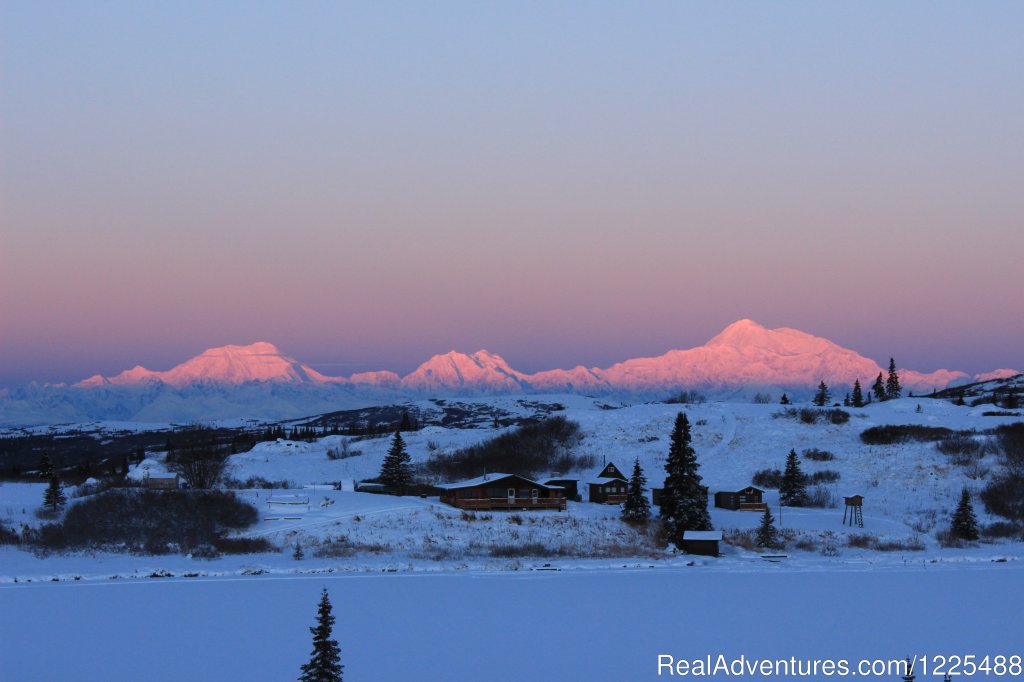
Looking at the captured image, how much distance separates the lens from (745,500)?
209 feet

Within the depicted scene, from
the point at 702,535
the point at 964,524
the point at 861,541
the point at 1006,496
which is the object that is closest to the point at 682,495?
the point at 702,535

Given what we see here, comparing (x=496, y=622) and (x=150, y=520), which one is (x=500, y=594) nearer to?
(x=496, y=622)

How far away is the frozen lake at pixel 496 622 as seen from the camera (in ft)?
82.6

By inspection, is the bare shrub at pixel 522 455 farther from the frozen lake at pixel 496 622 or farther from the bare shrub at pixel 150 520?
the frozen lake at pixel 496 622

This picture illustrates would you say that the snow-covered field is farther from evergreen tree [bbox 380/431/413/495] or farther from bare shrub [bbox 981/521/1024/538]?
evergreen tree [bbox 380/431/413/495]

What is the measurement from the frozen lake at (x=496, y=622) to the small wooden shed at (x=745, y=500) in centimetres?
2241

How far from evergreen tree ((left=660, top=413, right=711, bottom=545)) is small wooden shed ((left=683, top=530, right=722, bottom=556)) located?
87 centimetres

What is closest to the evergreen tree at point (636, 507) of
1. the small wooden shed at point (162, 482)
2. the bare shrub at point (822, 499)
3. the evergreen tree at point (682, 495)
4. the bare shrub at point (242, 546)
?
the evergreen tree at point (682, 495)

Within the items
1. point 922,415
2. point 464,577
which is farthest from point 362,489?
point 922,415

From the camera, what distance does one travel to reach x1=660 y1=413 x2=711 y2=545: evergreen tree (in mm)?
50594

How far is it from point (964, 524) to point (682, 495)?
18.0m

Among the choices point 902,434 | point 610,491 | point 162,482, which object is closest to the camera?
point 162,482

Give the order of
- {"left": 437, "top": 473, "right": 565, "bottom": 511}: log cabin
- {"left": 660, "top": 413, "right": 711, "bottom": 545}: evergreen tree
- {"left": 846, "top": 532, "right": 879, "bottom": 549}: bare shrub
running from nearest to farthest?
{"left": 660, "top": 413, "right": 711, "bottom": 545}: evergreen tree → {"left": 846, "top": 532, "right": 879, "bottom": 549}: bare shrub → {"left": 437, "top": 473, "right": 565, "bottom": 511}: log cabin

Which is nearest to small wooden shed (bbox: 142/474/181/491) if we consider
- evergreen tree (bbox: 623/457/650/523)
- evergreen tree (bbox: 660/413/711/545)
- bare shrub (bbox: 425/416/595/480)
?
bare shrub (bbox: 425/416/595/480)
